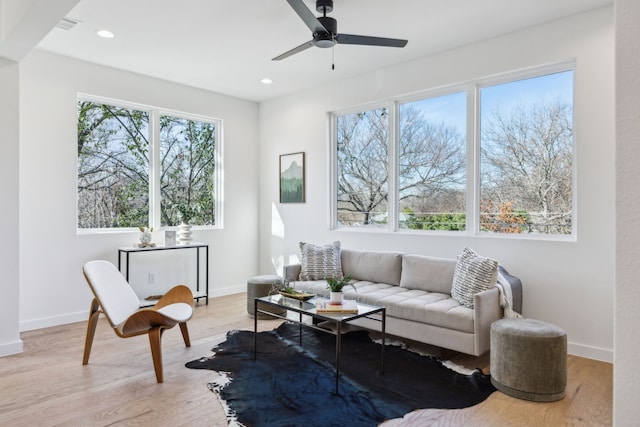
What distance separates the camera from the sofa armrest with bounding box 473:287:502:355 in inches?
118

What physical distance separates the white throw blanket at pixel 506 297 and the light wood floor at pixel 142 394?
45cm

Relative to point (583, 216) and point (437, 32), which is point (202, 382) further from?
point (437, 32)

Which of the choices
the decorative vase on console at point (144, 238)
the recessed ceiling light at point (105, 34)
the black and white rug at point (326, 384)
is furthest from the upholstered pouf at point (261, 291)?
the recessed ceiling light at point (105, 34)

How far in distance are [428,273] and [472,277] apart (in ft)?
2.11

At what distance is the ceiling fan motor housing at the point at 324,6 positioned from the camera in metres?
3.09

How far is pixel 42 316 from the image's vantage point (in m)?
4.19

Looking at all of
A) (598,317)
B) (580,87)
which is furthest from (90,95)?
(598,317)

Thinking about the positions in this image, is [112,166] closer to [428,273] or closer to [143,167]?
[143,167]

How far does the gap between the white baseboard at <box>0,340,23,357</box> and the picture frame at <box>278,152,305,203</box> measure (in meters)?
3.39

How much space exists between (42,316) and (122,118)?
2365 millimetres

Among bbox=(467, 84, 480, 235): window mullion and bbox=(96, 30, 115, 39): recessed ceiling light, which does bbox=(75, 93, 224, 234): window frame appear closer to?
bbox=(96, 30, 115, 39): recessed ceiling light

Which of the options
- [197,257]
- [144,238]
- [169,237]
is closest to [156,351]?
[144,238]

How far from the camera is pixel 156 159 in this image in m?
5.14

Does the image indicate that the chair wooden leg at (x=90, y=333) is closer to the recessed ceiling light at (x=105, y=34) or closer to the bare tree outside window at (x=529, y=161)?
the recessed ceiling light at (x=105, y=34)
